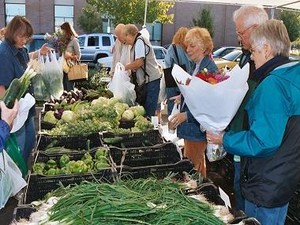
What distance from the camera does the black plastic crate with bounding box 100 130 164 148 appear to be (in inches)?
132

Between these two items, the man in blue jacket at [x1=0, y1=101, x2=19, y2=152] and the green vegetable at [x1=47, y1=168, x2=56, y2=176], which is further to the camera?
the green vegetable at [x1=47, y1=168, x2=56, y2=176]

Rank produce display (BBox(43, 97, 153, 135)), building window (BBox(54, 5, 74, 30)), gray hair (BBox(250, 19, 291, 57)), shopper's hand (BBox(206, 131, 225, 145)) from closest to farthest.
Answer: gray hair (BBox(250, 19, 291, 57)) → shopper's hand (BBox(206, 131, 225, 145)) → produce display (BBox(43, 97, 153, 135)) → building window (BBox(54, 5, 74, 30))

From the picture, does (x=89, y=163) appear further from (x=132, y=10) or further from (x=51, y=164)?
(x=132, y=10)

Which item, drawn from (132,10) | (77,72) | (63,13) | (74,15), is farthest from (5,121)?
(63,13)

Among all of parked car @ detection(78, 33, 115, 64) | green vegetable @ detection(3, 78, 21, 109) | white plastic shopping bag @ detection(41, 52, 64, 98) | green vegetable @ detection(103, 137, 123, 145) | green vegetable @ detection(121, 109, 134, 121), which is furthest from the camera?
parked car @ detection(78, 33, 115, 64)

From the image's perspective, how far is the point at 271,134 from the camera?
2010 mm

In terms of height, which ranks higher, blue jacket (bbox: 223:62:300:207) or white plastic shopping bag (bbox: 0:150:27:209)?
blue jacket (bbox: 223:62:300:207)

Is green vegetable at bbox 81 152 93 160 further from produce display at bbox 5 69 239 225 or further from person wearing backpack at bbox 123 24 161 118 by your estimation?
person wearing backpack at bbox 123 24 161 118

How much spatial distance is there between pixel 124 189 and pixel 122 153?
1.00 meters

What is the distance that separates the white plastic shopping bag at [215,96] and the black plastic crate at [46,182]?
2.30ft

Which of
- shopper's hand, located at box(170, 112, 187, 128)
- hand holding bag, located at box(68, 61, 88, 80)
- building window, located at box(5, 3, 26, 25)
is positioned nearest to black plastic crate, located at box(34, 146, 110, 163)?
shopper's hand, located at box(170, 112, 187, 128)

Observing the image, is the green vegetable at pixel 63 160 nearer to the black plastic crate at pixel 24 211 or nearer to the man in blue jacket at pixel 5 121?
the man in blue jacket at pixel 5 121

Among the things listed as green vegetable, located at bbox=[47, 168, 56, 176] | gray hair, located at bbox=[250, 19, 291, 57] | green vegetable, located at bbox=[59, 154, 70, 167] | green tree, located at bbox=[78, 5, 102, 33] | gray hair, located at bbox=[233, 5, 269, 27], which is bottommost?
green vegetable, located at bbox=[47, 168, 56, 176]

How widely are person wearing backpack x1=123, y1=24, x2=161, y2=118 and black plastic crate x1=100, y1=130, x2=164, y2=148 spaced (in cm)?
205
